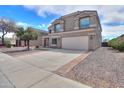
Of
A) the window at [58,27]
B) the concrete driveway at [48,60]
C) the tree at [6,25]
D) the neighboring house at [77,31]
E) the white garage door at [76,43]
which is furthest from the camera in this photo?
the tree at [6,25]

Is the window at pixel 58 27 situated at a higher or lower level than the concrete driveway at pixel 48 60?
higher

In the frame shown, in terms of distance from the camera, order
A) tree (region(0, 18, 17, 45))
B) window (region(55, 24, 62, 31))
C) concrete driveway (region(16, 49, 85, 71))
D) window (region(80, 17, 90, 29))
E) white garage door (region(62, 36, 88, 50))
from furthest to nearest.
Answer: tree (region(0, 18, 17, 45)) → window (region(55, 24, 62, 31)) → window (region(80, 17, 90, 29)) → white garage door (region(62, 36, 88, 50)) → concrete driveway (region(16, 49, 85, 71))

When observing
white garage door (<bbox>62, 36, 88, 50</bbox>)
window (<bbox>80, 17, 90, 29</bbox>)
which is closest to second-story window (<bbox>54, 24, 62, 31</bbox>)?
white garage door (<bbox>62, 36, 88, 50</bbox>)

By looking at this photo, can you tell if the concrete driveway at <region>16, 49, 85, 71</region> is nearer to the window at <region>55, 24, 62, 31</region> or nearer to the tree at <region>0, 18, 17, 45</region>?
the window at <region>55, 24, 62, 31</region>

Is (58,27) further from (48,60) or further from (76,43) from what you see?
(48,60)

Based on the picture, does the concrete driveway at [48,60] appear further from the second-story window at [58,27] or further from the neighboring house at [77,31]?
the second-story window at [58,27]

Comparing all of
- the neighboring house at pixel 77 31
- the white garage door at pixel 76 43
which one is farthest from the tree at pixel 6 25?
the white garage door at pixel 76 43

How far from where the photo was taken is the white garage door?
16.5 meters

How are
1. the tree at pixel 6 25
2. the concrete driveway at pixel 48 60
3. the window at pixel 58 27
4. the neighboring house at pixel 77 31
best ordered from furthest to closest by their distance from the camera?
the tree at pixel 6 25, the window at pixel 58 27, the neighboring house at pixel 77 31, the concrete driveway at pixel 48 60

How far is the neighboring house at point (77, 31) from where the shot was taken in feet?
52.9

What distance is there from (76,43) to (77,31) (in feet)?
6.72
